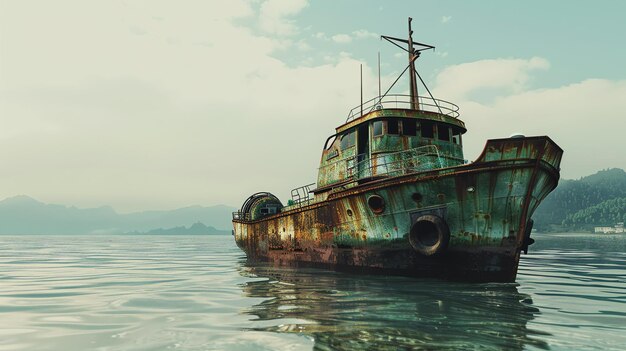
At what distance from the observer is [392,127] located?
15.0m

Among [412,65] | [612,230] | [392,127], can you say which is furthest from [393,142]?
[612,230]

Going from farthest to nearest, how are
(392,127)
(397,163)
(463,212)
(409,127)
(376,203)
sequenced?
(409,127) → (392,127) → (397,163) → (376,203) → (463,212)

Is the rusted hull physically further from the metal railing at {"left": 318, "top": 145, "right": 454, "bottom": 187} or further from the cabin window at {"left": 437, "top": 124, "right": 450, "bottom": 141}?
the cabin window at {"left": 437, "top": 124, "right": 450, "bottom": 141}

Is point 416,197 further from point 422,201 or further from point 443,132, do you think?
point 443,132

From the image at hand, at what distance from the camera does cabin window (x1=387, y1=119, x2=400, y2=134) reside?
48.9 feet

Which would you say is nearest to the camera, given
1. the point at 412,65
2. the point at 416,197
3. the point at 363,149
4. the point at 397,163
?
the point at 416,197

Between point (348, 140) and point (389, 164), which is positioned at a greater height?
point (348, 140)

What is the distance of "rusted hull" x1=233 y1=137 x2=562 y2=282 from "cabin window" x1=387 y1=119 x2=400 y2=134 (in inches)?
112

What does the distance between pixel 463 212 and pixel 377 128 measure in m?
4.89

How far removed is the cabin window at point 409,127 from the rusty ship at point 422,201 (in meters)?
0.04

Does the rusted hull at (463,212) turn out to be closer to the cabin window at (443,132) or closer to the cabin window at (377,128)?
the cabin window at (377,128)

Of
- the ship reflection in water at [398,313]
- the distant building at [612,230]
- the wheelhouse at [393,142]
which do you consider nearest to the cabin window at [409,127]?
the wheelhouse at [393,142]

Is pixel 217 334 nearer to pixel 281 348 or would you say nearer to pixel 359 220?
pixel 281 348

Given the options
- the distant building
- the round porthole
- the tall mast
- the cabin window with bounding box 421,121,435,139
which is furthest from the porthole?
the distant building
